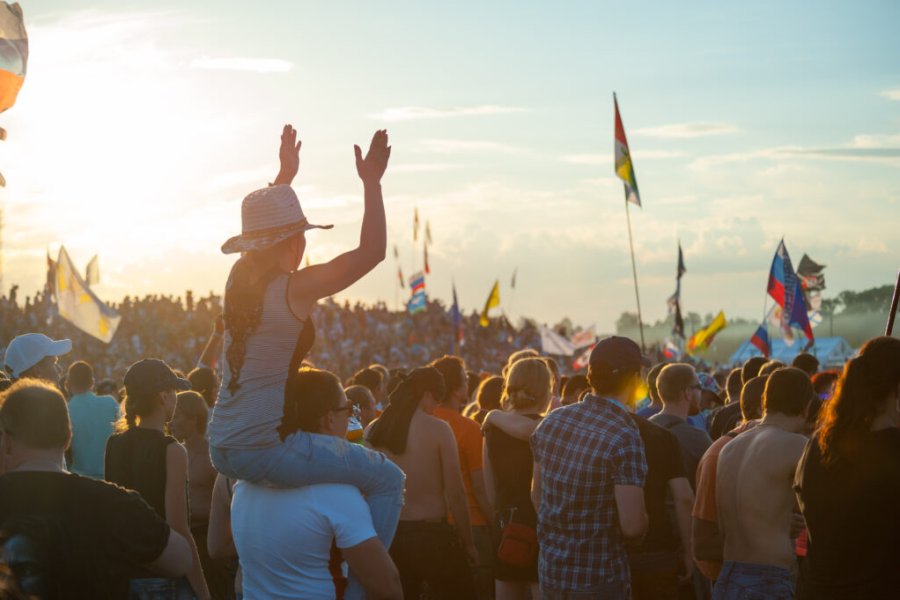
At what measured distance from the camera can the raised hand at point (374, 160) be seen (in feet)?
14.7

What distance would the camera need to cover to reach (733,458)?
6332 mm

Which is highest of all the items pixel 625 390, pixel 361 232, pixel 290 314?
pixel 361 232

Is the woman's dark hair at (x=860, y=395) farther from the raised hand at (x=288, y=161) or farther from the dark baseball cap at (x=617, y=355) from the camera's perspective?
the raised hand at (x=288, y=161)

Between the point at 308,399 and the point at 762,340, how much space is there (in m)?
28.9

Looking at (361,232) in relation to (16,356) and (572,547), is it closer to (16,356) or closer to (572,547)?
(572,547)

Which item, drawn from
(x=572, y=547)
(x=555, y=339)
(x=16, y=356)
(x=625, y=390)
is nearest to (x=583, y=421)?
(x=625, y=390)

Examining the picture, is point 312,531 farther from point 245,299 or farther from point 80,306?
point 80,306

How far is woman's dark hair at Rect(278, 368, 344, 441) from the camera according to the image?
4.42 metres

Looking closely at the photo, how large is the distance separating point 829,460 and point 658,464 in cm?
172

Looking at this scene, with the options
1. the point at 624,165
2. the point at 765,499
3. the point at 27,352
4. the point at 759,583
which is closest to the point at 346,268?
the point at 765,499

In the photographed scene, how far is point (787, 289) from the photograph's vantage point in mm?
28469

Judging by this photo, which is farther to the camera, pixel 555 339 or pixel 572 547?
pixel 555 339

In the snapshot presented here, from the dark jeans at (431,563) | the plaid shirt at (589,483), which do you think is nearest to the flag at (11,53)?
the plaid shirt at (589,483)

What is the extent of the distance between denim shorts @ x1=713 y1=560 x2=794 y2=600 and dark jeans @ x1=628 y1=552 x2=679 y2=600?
680 mm
